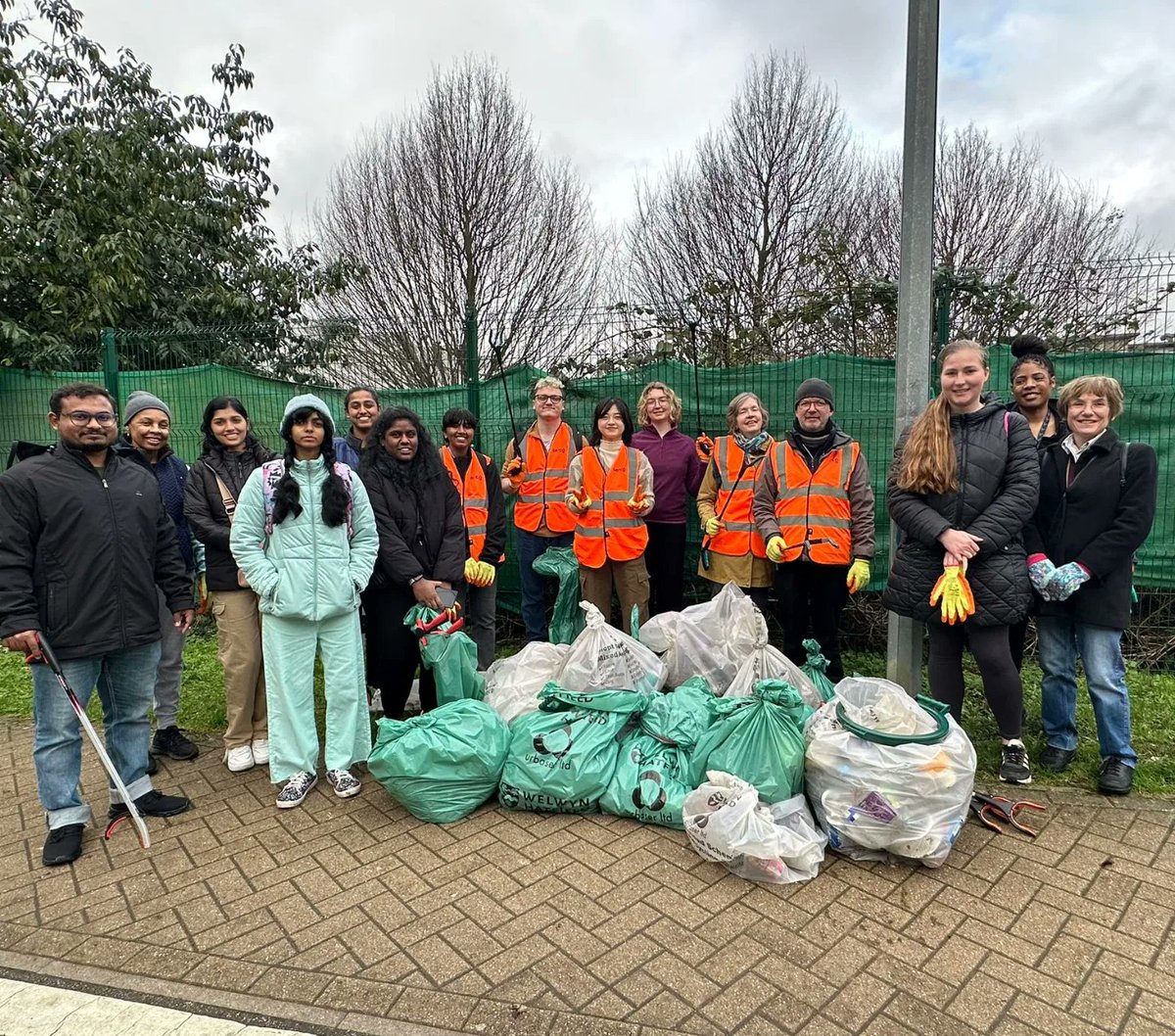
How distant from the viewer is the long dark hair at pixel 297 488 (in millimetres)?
3312

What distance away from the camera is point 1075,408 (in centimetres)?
333

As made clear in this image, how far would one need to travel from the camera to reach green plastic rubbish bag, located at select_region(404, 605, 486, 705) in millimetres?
3711

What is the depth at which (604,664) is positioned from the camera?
12.3ft

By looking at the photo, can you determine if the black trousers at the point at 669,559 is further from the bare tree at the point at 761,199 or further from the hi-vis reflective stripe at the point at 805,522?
the bare tree at the point at 761,199

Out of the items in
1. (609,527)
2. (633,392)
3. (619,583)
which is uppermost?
(633,392)

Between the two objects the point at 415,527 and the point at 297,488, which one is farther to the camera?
the point at 415,527

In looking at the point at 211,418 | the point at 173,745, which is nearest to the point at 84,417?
the point at 211,418

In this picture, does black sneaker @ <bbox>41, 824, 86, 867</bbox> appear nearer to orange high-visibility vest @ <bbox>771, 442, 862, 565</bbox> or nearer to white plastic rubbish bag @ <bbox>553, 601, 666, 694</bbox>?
white plastic rubbish bag @ <bbox>553, 601, 666, 694</bbox>

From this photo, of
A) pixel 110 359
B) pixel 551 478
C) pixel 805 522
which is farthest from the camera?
pixel 110 359

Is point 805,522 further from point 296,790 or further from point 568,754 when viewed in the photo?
point 296,790

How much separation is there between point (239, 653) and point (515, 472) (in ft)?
7.06

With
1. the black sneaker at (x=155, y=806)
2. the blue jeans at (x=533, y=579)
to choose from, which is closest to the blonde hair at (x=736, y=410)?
the blue jeans at (x=533, y=579)

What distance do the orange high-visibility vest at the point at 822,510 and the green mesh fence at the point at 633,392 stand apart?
1060 mm

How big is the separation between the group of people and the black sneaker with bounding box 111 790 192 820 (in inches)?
0.5
